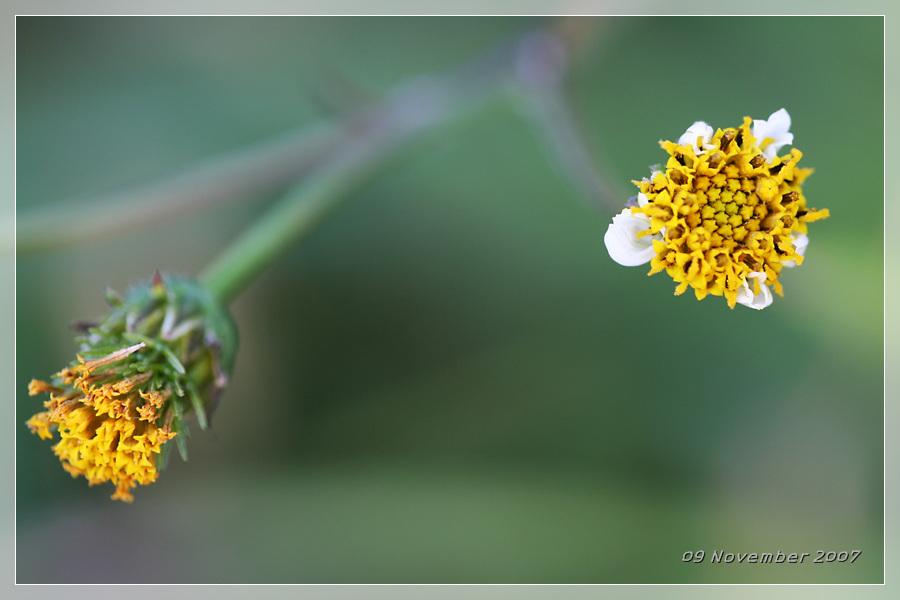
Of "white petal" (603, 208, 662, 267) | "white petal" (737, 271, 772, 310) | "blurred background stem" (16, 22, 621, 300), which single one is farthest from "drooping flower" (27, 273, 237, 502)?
"white petal" (737, 271, 772, 310)

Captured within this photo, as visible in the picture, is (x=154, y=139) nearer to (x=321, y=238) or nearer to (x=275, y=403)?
(x=321, y=238)

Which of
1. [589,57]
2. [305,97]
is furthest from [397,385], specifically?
[589,57]

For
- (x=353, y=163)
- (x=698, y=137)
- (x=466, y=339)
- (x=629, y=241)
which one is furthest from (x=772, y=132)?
(x=466, y=339)

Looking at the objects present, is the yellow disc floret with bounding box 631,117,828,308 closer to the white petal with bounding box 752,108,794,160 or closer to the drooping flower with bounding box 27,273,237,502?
the white petal with bounding box 752,108,794,160

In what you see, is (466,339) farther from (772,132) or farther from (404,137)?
(772,132)

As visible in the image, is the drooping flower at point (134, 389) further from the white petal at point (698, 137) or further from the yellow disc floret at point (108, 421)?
the white petal at point (698, 137)

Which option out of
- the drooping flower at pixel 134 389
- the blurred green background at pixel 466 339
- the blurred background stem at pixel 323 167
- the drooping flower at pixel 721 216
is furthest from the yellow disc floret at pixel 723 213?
the blurred green background at pixel 466 339
